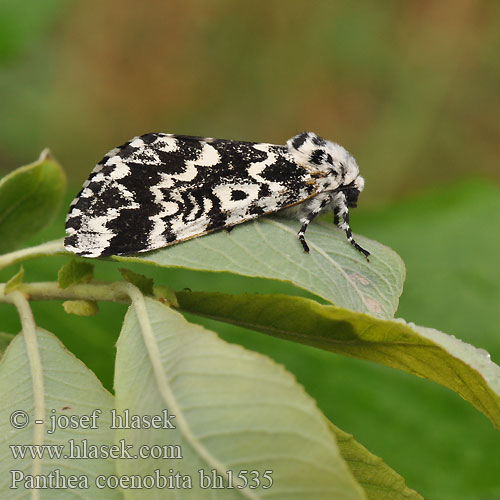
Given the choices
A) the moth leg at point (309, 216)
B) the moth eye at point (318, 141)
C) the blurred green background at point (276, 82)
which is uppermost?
the moth eye at point (318, 141)

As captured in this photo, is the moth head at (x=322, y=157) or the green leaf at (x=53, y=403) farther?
the moth head at (x=322, y=157)

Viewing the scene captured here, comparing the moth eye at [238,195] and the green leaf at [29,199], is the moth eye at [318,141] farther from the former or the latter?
the green leaf at [29,199]

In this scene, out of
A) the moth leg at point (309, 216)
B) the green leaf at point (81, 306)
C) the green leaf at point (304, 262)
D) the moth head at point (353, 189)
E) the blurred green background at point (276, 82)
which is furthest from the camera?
the blurred green background at point (276, 82)

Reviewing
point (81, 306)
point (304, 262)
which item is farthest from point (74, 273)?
point (304, 262)

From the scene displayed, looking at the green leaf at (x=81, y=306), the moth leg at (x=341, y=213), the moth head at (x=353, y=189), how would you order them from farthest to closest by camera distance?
1. the moth head at (x=353, y=189)
2. the moth leg at (x=341, y=213)
3. the green leaf at (x=81, y=306)

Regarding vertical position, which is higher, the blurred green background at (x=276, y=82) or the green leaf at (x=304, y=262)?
the green leaf at (x=304, y=262)

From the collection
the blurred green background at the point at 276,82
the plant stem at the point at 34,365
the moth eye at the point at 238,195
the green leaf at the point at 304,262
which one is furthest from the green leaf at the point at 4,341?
the blurred green background at the point at 276,82

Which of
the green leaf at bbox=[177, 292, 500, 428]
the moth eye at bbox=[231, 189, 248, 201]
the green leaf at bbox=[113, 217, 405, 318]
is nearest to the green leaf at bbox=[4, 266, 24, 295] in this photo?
the green leaf at bbox=[113, 217, 405, 318]
